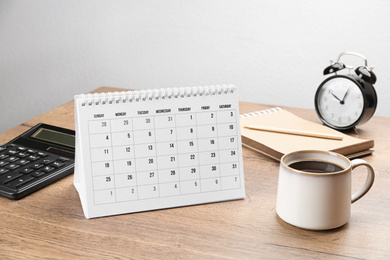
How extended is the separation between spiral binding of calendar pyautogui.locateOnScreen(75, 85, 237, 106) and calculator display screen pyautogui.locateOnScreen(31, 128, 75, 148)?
277 millimetres

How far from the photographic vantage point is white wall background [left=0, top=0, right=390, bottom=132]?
2016 mm

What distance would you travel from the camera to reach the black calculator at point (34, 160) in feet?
3.07

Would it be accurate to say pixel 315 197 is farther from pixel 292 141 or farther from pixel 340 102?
pixel 340 102

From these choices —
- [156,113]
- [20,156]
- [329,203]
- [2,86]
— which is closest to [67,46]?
[2,86]

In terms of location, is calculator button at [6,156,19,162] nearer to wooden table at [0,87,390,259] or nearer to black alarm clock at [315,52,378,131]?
wooden table at [0,87,390,259]

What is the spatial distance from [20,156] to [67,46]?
167cm

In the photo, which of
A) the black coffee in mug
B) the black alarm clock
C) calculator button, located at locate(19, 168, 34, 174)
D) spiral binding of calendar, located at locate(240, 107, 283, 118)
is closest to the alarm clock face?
the black alarm clock

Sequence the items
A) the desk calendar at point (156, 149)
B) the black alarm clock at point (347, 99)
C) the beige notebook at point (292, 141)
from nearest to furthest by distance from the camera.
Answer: the desk calendar at point (156, 149)
the beige notebook at point (292, 141)
the black alarm clock at point (347, 99)

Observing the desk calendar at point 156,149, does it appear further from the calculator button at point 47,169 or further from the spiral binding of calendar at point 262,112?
the spiral binding of calendar at point 262,112

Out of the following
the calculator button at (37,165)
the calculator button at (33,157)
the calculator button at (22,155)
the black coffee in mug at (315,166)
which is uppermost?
the black coffee in mug at (315,166)

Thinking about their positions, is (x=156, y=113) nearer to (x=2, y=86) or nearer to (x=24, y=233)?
(x=24, y=233)

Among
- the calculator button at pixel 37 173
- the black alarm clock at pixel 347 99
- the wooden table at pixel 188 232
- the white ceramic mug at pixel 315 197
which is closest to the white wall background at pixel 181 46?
the black alarm clock at pixel 347 99

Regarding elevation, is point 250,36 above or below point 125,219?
above

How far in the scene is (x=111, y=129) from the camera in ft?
2.83
